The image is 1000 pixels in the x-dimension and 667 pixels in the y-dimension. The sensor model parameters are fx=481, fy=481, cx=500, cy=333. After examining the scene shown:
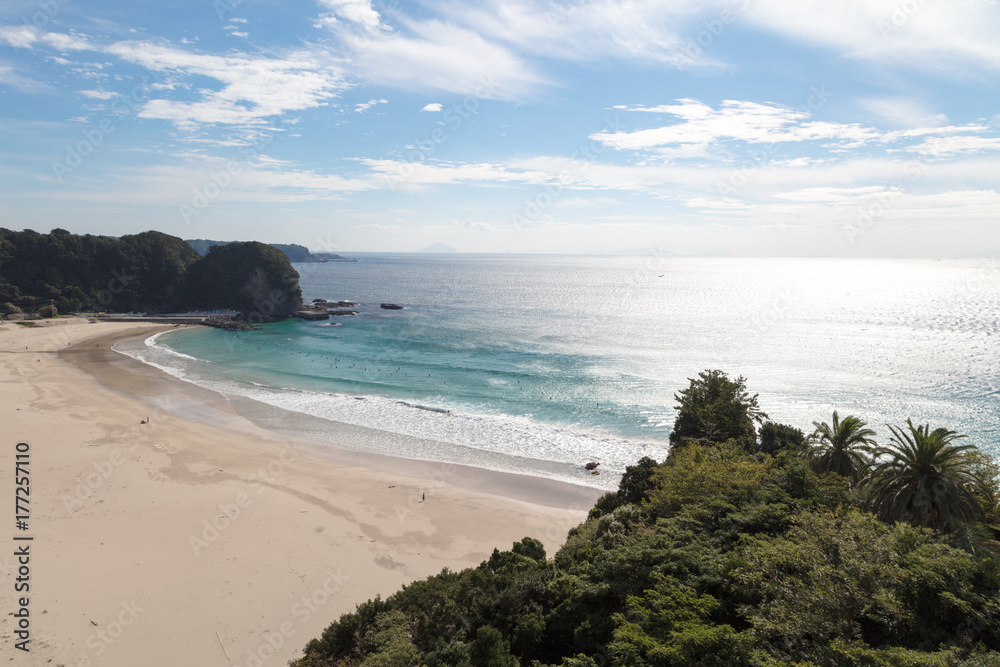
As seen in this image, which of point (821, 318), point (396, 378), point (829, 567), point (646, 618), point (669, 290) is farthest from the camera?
point (669, 290)

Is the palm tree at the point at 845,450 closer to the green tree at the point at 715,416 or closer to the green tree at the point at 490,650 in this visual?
the green tree at the point at 715,416

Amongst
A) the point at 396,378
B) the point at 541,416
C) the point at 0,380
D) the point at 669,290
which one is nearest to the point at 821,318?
the point at 669,290

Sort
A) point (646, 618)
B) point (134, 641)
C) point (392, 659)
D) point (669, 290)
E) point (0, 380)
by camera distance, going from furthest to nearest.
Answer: point (669, 290)
point (0, 380)
point (134, 641)
point (392, 659)
point (646, 618)

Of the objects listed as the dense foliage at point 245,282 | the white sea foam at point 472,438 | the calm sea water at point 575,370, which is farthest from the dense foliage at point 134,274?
the white sea foam at point 472,438

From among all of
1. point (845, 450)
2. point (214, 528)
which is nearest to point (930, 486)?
point (845, 450)

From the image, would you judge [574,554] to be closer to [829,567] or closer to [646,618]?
[646,618]

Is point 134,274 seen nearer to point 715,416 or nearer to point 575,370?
point 575,370
